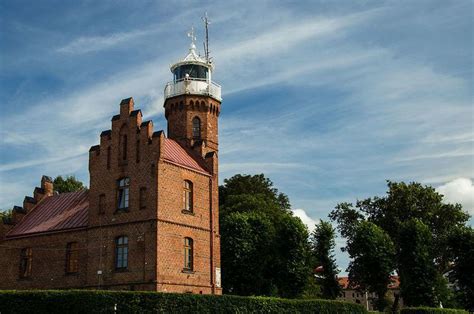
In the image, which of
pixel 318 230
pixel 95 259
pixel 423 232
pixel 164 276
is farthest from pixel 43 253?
pixel 423 232

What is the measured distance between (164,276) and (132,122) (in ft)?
34.6

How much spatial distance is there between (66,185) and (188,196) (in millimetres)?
31343

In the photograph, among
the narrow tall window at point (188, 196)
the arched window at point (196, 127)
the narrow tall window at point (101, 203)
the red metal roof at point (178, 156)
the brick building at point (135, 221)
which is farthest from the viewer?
the arched window at point (196, 127)

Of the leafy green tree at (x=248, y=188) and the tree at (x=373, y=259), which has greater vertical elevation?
the leafy green tree at (x=248, y=188)

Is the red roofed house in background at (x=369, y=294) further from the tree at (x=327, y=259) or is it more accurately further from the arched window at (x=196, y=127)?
the arched window at (x=196, y=127)

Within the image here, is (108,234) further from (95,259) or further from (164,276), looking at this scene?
(164,276)

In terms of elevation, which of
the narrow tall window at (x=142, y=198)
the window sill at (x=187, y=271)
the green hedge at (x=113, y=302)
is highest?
the narrow tall window at (x=142, y=198)

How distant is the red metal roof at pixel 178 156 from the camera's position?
37.8 m

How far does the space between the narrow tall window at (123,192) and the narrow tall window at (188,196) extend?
3796mm

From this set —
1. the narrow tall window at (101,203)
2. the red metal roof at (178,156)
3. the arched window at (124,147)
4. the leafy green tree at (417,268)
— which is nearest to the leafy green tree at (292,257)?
the leafy green tree at (417,268)

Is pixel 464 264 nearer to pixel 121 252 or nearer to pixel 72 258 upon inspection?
pixel 121 252

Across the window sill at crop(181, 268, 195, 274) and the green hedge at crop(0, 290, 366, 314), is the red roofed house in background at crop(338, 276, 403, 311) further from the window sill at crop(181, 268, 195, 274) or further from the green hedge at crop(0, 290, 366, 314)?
the green hedge at crop(0, 290, 366, 314)

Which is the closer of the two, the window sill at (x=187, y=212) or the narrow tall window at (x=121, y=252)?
the narrow tall window at (x=121, y=252)

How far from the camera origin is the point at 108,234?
37062mm
